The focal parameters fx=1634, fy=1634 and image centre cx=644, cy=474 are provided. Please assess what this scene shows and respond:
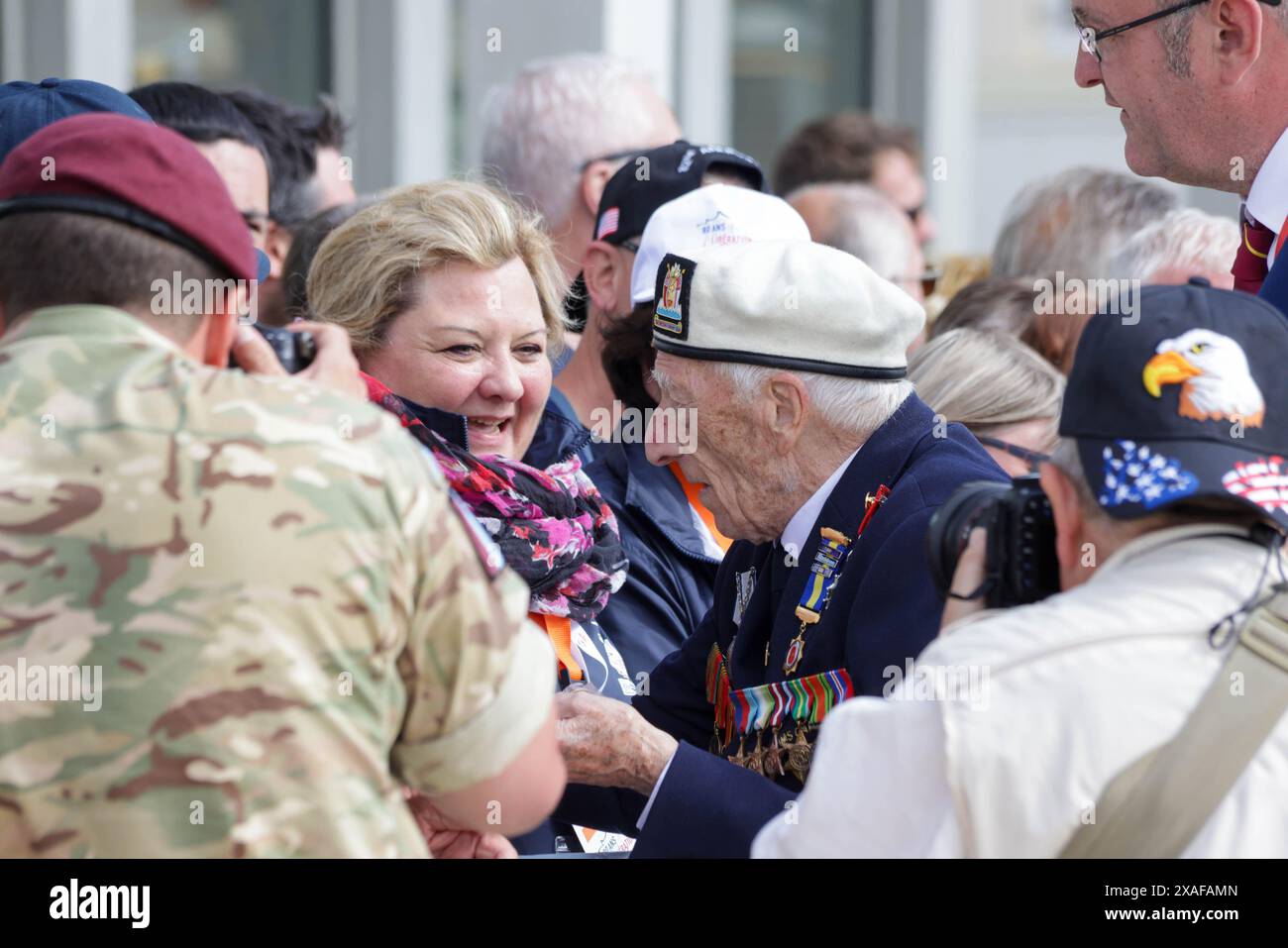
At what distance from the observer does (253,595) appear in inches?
62.4

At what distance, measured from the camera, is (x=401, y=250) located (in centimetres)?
305

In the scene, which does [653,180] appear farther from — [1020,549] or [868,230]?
[1020,549]

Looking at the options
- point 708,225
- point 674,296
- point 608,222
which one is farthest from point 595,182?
point 674,296

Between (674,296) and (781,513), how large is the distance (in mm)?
411

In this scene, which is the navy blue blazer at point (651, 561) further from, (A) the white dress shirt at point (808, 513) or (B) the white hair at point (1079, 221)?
(B) the white hair at point (1079, 221)

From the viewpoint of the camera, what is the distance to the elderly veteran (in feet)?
8.06

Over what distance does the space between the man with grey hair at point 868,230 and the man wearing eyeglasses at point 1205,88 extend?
86.6 inches

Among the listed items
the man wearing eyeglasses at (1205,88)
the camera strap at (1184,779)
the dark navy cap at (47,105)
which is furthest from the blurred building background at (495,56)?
the camera strap at (1184,779)

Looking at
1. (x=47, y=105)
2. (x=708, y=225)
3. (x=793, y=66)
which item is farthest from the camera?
(x=793, y=66)

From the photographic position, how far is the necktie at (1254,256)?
118 inches

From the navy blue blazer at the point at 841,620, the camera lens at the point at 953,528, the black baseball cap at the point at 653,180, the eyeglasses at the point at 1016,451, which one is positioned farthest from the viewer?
the black baseball cap at the point at 653,180

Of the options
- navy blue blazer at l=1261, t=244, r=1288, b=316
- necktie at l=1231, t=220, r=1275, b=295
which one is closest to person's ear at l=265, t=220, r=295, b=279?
necktie at l=1231, t=220, r=1275, b=295

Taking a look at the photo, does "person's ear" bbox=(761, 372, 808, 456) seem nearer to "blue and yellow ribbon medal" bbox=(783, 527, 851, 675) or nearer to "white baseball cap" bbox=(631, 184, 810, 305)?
"blue and yellow ribbon medal" bbox=(783, 527, 851, 675)

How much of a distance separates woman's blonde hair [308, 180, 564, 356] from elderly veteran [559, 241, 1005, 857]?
45cm
